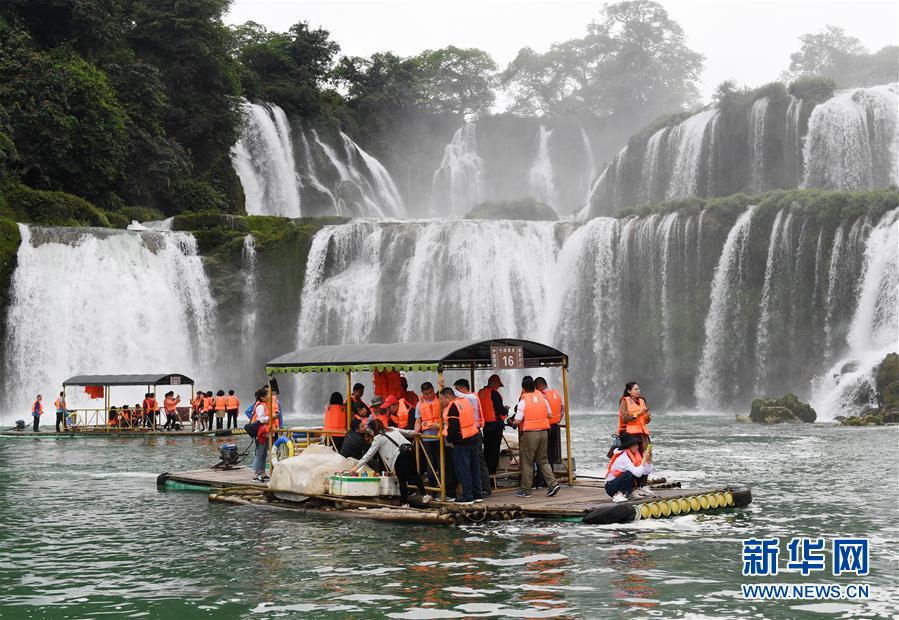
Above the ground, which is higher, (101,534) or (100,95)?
(100,95)

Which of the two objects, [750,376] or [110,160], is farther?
[110,160]

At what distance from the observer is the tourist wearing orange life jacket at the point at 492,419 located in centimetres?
1564

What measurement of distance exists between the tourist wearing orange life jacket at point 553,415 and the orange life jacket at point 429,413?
157cm

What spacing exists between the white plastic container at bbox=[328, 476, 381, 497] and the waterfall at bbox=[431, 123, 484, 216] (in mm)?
65473

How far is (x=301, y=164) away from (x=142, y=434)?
35.3 m

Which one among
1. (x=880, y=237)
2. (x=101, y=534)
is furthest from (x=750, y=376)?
(x=101, y=534)

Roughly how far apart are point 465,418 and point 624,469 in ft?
7.82

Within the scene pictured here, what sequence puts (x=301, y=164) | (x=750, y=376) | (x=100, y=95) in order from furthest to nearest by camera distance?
1. (x=301, y=164)
2. (x=100, y=95)
3. (x=750, y=376)

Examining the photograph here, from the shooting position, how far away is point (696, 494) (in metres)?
14.9

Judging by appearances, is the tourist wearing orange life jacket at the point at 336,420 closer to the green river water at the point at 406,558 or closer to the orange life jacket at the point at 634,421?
the green river water at the point at 406,558

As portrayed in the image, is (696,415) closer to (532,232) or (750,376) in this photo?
(750,376)

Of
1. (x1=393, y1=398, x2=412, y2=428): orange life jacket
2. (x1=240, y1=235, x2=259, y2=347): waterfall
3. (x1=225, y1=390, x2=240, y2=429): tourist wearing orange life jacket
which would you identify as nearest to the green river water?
(x1=393, y1=398, x2=412, y2=428): orange life jacket

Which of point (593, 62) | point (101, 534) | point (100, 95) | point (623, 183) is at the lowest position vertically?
point (101, 534)

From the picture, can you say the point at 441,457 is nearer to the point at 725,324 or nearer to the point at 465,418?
the point at 465,418
